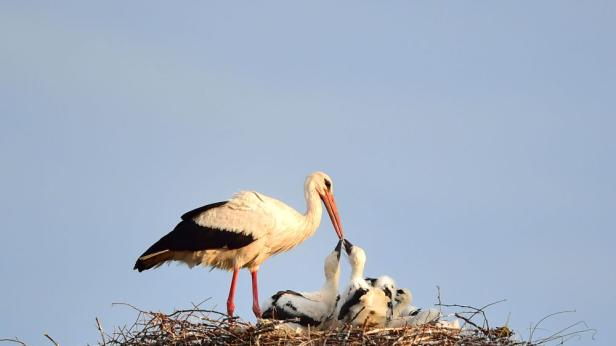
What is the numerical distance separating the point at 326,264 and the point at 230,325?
7.19 feet

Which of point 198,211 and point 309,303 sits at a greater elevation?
point 198,211

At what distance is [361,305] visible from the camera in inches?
457

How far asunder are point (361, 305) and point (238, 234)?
278cm

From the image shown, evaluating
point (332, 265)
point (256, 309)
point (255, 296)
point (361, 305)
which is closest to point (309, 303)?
point (332, 265)

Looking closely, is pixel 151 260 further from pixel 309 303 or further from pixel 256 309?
pixel 309 303

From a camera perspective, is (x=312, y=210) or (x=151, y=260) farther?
(x=312, y=210)

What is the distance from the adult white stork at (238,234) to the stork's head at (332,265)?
1.16 metres

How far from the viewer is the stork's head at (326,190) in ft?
47.6

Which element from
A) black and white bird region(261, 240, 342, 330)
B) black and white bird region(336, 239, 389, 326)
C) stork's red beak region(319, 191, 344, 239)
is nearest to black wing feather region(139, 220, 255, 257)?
stork's red beak region(319, 191, 344, 239)

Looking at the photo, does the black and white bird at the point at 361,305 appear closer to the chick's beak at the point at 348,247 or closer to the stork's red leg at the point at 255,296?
the chick's beak at the point at 348,247

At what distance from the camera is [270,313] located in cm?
1272

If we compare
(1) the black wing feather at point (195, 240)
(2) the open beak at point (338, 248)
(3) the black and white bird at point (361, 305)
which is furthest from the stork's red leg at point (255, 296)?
(3) the black and white bird at point (361, 305)

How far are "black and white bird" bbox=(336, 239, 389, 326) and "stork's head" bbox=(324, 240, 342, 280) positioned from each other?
0.85m

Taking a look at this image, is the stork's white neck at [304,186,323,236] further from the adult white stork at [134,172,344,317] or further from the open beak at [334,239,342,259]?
the open beak at [334,239,342,259]
